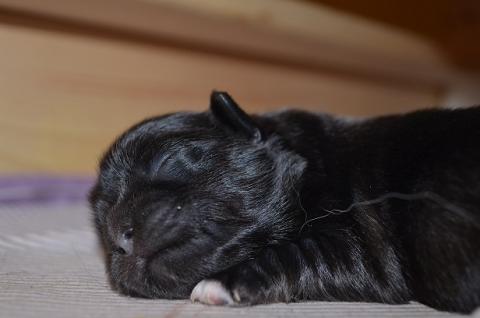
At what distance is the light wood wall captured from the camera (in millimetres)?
2211

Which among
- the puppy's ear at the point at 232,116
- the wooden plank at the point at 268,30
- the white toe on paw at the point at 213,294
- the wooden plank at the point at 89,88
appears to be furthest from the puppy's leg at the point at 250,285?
the wooden plank at the point at 89,88

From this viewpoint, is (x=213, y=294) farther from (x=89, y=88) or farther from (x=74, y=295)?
(x=89, y=88)

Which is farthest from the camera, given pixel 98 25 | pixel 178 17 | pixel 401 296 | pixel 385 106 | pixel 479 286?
pixel 385 106

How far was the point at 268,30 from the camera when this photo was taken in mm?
2324

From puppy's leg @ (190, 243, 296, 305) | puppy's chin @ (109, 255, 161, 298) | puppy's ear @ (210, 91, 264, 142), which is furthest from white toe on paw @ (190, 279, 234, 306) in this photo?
puppy's ear @ (210, 91, 264, 142)

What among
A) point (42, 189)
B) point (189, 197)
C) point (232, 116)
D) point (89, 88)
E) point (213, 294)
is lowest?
point (42, 189)

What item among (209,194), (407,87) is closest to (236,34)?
(209,194)

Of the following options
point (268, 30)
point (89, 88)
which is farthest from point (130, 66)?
point (268, 30)

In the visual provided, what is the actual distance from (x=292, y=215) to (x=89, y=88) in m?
1.42

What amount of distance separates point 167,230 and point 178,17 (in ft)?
3.55

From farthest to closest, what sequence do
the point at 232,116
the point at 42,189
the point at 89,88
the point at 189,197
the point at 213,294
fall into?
the point at 89,88 < the point at 42,189 < the point at 232,116 < the point at 189,197 < the point at 213,294

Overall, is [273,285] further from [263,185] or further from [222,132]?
[222,132]

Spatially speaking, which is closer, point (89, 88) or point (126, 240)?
point (126, 240)

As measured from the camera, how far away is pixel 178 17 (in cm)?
208
